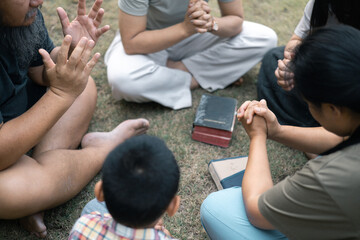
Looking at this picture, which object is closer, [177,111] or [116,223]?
[116,223]

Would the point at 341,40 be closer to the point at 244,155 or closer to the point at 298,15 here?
the point at 244,155

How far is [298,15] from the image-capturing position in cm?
285

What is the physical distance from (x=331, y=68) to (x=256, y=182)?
1.56ft

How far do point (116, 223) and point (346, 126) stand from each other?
697 millimetres

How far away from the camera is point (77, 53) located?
1229 mm

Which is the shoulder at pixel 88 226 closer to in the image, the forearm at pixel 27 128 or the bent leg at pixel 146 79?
the forearm at pixel 27 128

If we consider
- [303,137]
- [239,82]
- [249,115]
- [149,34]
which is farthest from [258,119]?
[239,82]

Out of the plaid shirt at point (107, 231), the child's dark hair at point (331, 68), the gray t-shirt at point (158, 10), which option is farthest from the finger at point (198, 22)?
the plaid shirt at point (107, 231)

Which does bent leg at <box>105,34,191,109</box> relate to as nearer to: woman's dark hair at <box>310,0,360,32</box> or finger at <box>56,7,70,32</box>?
finger at <box>56,7,70,32</box>

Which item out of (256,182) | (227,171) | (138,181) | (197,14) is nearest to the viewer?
(138,181)

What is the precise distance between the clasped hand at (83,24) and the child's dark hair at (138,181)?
0.80m

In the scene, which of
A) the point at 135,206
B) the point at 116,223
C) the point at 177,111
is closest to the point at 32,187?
the point at 116,223

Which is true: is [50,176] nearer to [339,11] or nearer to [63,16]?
[63,16]

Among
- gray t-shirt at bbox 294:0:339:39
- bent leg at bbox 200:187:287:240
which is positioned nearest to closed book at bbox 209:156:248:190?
bent leg at bbox 200:187:287:240
